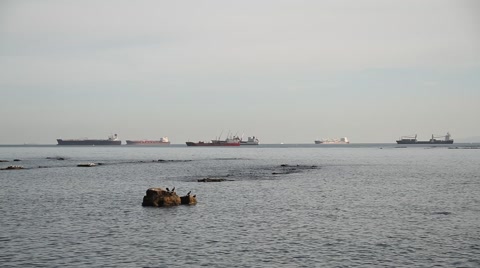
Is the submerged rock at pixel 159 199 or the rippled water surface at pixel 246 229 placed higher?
the submerged rock at pixel 159 199

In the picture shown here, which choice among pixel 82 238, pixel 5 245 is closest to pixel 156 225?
pixel 82 238

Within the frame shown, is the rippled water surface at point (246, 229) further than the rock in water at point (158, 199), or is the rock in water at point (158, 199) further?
the rock in water at point (158, 199)

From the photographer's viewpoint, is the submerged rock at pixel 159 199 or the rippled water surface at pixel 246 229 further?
the submerged rock at pixel 159 199

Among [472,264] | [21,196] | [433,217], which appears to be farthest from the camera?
[21,196]

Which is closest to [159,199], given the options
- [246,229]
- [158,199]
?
[158,199]

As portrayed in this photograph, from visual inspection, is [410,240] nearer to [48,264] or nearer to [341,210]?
[341,210]

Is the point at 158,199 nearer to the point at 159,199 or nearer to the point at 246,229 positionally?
the point at 159,199

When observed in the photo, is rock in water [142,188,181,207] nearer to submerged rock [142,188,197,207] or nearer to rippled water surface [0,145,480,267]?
submerged rock [142,188,197,207]

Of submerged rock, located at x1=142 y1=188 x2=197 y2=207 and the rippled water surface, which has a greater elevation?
submerged rock, located at x1=142 y1=188 x2=197 y2=207

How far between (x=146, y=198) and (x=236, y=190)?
842 inches

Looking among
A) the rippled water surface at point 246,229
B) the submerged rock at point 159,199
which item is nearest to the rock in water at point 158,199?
the submerged rock at point 159,199

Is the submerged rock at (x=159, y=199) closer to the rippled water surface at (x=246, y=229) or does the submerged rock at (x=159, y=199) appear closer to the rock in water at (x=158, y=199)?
the rock in water at (x=158, y=199)

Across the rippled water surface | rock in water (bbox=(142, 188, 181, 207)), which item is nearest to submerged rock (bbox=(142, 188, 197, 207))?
rock in water (bbox=(142, 188, 181, 207))

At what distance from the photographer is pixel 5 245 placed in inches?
1404
